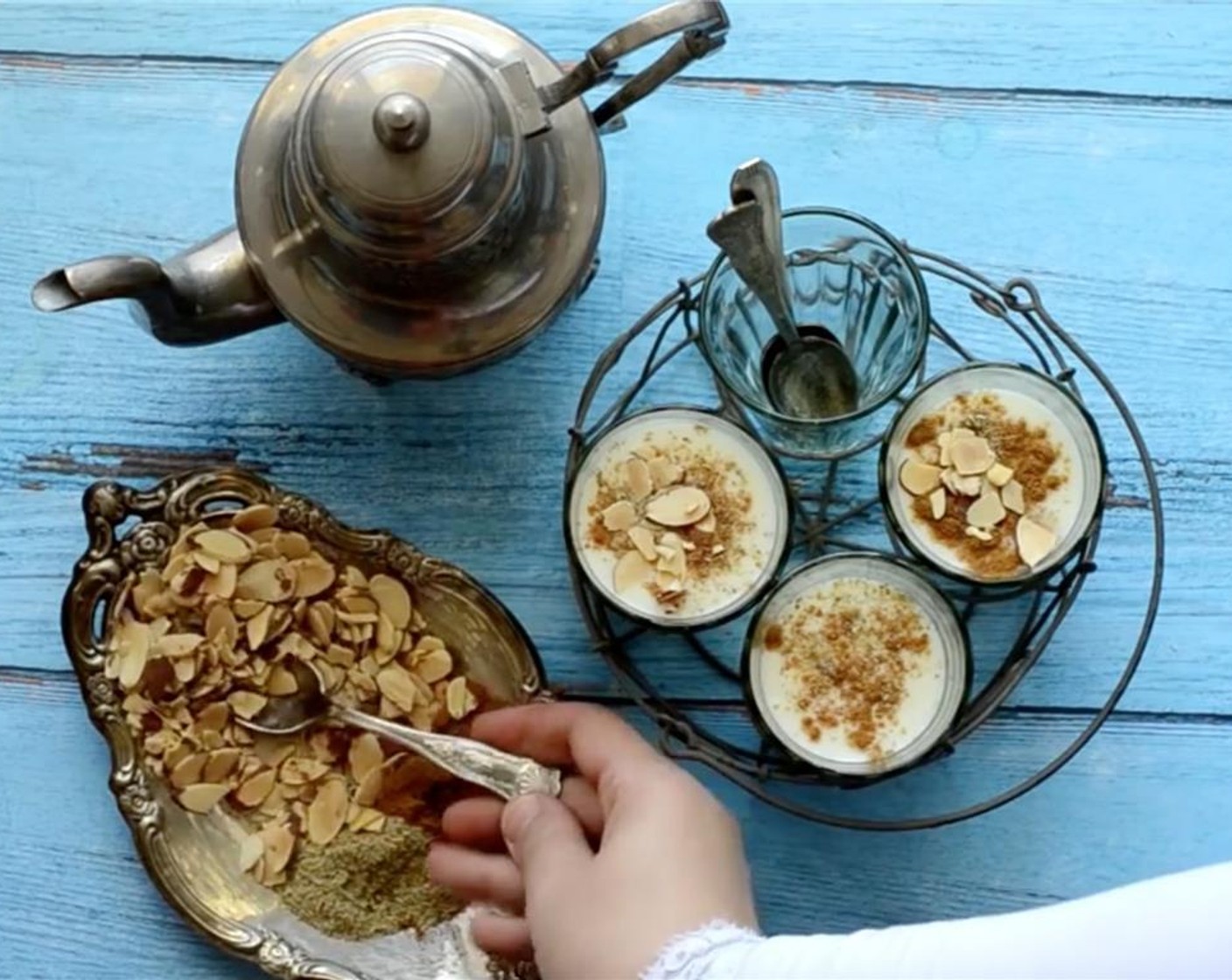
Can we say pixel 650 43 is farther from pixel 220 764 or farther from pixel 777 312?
pixel 220 764

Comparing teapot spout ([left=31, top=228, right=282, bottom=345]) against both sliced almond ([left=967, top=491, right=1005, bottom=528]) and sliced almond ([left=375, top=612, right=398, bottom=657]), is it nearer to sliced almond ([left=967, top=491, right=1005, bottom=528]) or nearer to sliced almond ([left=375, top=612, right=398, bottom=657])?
sliced almond ([left=375, top=612, right=398, bottom=657])

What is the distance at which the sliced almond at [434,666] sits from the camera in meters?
0.74

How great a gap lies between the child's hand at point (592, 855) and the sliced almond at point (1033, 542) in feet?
0.56

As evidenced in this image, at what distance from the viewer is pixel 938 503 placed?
0.69m

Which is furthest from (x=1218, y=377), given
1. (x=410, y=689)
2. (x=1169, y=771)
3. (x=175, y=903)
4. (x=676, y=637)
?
(x=175, y=903)

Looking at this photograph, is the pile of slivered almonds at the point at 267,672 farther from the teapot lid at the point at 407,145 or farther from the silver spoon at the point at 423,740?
the teapot lid at the point at 407,145

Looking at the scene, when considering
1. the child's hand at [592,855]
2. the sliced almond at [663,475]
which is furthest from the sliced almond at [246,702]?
the sliced almond at [663,475]

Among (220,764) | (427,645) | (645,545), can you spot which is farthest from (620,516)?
(220,764)

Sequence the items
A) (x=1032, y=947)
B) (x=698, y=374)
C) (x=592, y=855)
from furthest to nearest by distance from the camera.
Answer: (x=698, y=374) → (x=592, y=855) → (x=1032, y=947)

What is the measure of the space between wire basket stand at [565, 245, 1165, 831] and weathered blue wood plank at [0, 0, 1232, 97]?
105 mm

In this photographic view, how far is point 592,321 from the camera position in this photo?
30.9 inches

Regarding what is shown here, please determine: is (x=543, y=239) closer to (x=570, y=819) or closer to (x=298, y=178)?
(x=298, y=178)

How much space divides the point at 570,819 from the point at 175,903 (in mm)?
195

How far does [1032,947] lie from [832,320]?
0.32m
